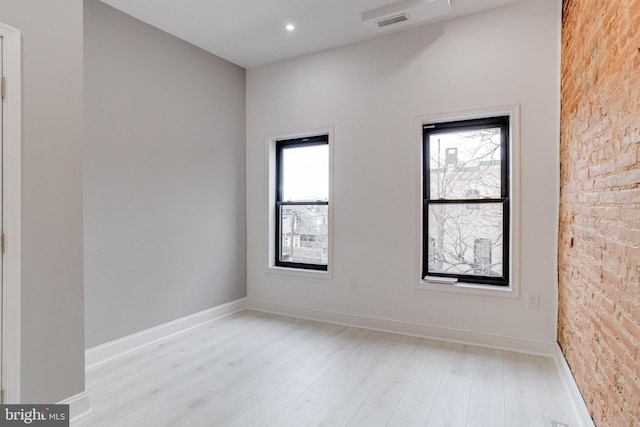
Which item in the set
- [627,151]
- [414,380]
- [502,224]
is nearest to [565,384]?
[414,380]

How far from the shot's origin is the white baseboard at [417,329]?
2.98 metres

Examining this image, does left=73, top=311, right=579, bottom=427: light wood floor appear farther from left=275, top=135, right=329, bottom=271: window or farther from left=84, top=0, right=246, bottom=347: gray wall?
left=275, top=135, right=329, bottom=271: window

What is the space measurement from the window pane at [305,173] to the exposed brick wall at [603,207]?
7.74 ft

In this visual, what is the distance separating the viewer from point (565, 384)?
2422mm

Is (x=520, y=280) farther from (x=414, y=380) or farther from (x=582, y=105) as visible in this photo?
(x=582, y=105)

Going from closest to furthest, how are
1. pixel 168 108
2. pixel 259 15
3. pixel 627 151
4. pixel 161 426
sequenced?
1. pixel 627 151
2. pixel 161 426
3. pixel 259 15
4. pixel 168 108

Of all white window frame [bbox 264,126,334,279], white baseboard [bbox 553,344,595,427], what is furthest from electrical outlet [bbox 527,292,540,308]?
white window frame [bbox 264,126,334,279]

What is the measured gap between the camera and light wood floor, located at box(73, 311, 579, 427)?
6.86 ft

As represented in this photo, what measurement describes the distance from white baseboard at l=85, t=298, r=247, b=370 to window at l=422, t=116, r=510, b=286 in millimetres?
2344

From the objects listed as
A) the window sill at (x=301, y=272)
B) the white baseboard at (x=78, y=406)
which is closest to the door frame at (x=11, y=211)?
the white baseboard at (x=78, y=406)

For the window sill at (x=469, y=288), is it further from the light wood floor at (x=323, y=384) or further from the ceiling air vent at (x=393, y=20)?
the ceiling air vent at (x=393, y=20)

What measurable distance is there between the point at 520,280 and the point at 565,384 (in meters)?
0.85

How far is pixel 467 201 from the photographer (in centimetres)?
331

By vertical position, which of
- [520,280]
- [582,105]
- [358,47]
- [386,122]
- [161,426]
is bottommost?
[161,426]
